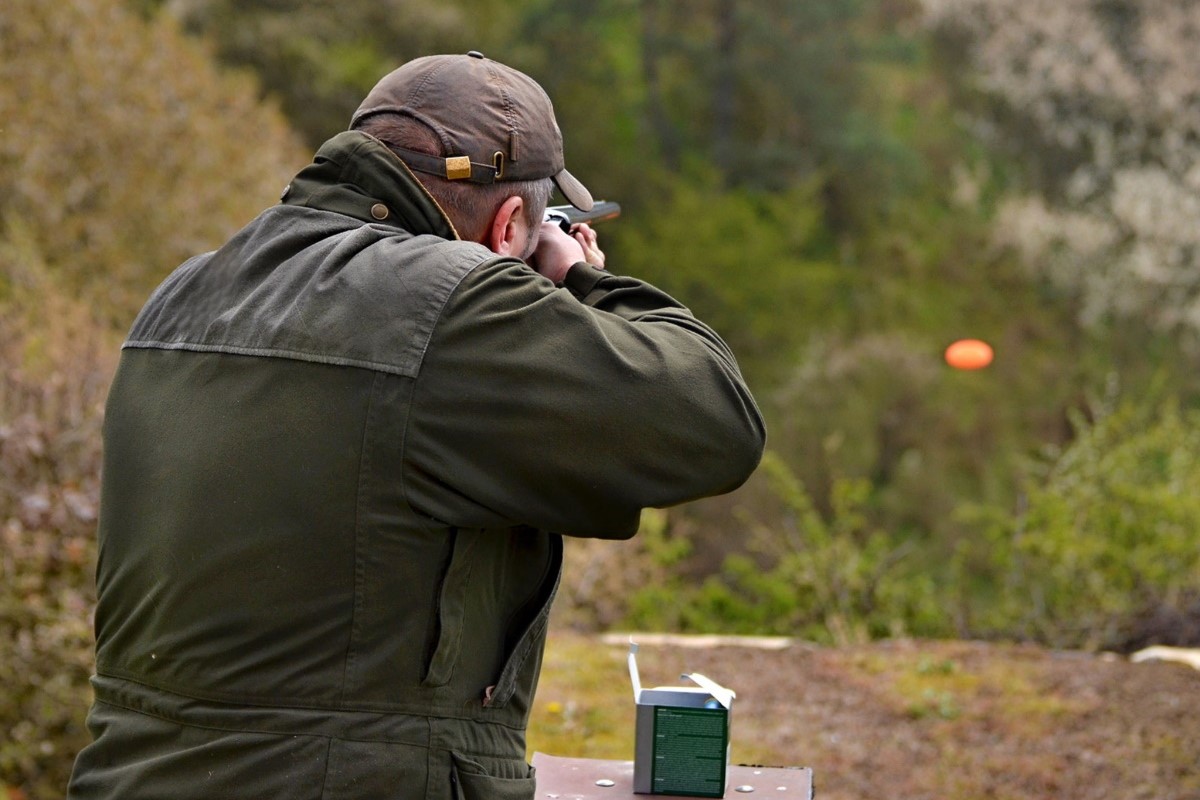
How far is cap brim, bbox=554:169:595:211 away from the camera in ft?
6.82

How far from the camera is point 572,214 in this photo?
231cm

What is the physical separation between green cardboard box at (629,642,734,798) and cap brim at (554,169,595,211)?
2.41 feet

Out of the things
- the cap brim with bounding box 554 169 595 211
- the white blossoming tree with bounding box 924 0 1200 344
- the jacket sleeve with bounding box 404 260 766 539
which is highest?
the white blossoming tree with bounding box 924 0 1200 344

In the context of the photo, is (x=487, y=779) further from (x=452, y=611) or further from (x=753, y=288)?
(x=753, y=288)

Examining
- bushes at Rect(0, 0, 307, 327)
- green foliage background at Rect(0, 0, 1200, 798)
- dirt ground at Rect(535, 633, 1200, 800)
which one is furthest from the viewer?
bushes at Rect(0, 0, 307, 327)

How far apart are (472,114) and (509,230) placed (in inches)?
7.7

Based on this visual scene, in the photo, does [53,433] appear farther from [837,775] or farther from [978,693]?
[978,693]

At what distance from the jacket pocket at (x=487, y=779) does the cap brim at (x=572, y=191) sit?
821 mm

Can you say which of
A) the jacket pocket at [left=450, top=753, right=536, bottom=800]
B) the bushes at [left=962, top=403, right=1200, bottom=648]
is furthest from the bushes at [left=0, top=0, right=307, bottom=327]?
the jacket pocket at [left=450, top=753, right=536, bottom=800]

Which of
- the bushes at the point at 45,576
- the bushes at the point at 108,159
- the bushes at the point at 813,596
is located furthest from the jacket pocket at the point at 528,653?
the bushes at the point at 108,159

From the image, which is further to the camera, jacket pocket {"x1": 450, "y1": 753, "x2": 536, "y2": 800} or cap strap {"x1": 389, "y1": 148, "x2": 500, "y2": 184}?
cap strap {"x1": 389, "y1": 148, "x2": 500, "y2": 184}

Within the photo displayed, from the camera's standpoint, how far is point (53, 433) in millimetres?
4973

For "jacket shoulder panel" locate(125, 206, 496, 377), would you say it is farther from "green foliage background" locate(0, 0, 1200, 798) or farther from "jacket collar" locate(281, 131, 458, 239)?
"green foliage background" locate(0, 0, 1200, 798)

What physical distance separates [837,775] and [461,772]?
3.18 meters
